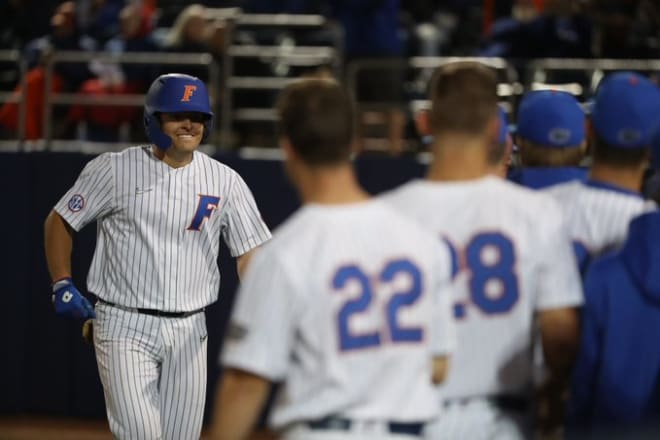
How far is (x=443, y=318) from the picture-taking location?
4270 mm

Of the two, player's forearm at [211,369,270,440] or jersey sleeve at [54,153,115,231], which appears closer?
player's forearm at [211,369,270,440]

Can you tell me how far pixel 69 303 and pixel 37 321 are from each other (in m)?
4.65

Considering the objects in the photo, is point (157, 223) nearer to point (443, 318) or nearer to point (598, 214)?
point (598, 214)

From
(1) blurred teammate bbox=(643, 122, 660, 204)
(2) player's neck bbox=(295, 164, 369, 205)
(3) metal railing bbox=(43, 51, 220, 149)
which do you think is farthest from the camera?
(3) metal railing bbox=(43, 51, 220, 149)

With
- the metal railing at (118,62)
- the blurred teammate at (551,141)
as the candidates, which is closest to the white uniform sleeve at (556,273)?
the blurred teammate at (551,141)

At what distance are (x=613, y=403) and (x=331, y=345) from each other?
1.08m

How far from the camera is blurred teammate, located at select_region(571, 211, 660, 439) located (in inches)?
175

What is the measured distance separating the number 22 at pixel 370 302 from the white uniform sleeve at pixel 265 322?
146 mm

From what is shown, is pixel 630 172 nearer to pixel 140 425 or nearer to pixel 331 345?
pixel 331 345

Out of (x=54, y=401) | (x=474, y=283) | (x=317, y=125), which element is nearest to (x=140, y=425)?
(x=474, y=283)

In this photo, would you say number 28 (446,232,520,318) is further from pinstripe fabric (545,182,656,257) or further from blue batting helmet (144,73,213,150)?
blue batting helmet (144,73,213,150)

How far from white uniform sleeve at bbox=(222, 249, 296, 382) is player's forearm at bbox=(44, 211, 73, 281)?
A: 3.20m

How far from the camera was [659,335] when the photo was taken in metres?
4.45

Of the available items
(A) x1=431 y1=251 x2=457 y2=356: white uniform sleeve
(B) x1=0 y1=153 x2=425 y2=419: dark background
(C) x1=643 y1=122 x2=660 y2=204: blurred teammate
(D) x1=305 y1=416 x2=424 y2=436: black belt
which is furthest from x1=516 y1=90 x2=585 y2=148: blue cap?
(B) x1=0 y1=153 x2=425 y2=419: dark background
